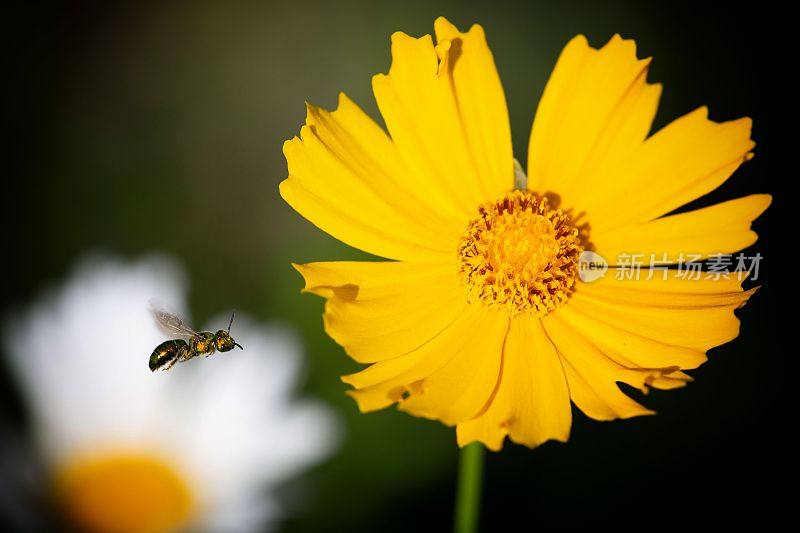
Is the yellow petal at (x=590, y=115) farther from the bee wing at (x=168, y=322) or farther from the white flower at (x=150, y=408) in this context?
the white flower at (x=150, y=408)

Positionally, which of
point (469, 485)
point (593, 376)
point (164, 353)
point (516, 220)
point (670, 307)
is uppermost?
point (516, 220)

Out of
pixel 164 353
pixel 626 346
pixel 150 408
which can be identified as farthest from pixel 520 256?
pixel 150 408

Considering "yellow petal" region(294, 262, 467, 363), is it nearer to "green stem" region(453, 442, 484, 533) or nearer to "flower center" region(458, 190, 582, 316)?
"flower center" region(458, 190, 582, 316)

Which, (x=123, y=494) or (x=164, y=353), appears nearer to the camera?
(x=164, y=353)

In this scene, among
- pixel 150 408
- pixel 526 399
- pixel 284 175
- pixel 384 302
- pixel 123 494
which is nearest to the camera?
pixel 526 399

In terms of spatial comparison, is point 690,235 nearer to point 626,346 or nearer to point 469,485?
point 626,346

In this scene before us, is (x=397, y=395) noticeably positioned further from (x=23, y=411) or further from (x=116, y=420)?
(x=23, y=411)

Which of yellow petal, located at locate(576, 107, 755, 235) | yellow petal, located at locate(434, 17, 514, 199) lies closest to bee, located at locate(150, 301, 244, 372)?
yellow petal, located at locate(434, 17, 514, 199)

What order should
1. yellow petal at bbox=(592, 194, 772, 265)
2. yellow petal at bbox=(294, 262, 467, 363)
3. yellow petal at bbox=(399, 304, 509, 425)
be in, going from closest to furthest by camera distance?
yellow petal at bbox=(399, 304, 509, 425)
yellow petal at bbox=(294, 262, 467, 363)
yellow petal at bbox=(592, 194, 772, 265)
